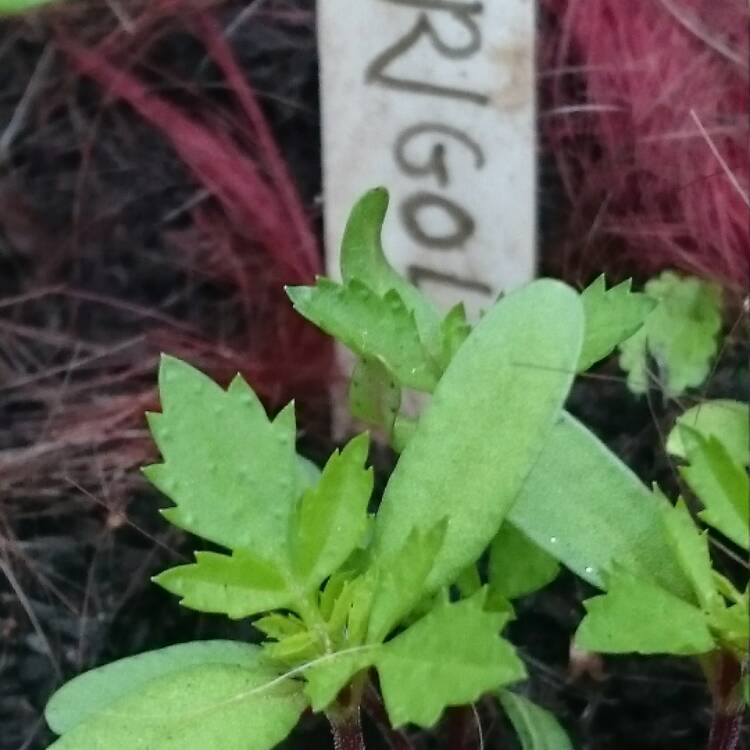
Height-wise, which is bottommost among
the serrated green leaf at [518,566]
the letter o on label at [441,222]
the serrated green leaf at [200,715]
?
the serrated green leaf at [200,715]

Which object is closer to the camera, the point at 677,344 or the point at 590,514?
the point at 590,514

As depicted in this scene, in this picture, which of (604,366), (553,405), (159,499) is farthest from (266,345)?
(553,405)

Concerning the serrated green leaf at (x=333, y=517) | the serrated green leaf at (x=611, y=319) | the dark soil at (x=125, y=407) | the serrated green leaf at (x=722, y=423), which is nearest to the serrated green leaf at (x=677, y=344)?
the dark soil at (x=125, y=407)

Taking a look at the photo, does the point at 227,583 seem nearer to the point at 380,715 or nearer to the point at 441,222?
the point at 380,715

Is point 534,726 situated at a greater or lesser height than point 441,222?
lesser

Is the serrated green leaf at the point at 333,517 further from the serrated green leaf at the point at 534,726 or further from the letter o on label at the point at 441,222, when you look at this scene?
the letter o on label at the point at 441,222

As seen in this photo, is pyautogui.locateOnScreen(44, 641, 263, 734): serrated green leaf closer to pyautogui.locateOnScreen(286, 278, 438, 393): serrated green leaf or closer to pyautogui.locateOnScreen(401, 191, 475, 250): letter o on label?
pyautogui.locateOnScreen(286, 278, 438, 393): serrated green leaf

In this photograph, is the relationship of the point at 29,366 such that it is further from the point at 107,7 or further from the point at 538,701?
the point at 538,701

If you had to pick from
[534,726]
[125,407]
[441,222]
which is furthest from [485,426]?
[125,407]
